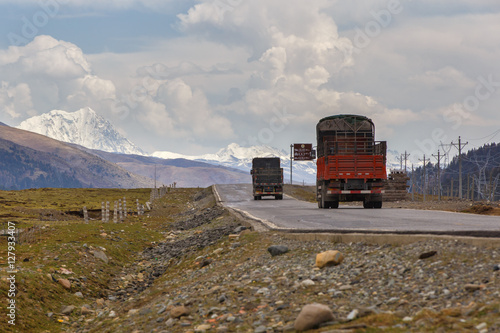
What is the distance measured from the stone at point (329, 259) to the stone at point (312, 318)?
3.15 metres

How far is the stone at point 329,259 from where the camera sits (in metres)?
10.2

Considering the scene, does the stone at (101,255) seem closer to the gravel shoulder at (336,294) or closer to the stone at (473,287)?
the gravel shoulder at (336,294)

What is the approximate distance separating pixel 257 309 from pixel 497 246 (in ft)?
14.4

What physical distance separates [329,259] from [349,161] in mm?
18873

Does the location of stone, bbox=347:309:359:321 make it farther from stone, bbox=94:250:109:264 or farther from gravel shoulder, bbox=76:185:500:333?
stone, bbox=94:250:109:264

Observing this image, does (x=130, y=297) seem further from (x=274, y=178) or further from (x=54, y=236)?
(x=274, y=178)

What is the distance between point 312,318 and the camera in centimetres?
696

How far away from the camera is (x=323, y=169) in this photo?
29688 mm

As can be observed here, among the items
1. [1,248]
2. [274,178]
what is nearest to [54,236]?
[1,248]

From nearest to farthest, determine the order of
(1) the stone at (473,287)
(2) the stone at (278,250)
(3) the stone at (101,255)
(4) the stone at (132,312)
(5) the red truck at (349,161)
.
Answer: (1) the stone at (473,287) → (4) the stone at (132,312) → (2) the stone at (278,250) → (3) the stone at (101,255) → (5) the red truck at (349,161)

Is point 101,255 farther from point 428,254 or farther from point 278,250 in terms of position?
point 428,254

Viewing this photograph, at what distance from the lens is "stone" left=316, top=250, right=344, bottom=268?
10195 millimetres

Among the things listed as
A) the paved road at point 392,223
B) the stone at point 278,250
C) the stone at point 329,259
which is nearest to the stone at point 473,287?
the stone at point 329,259

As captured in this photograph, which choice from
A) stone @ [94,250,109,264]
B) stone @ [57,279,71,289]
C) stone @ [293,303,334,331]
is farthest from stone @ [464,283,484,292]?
stone @ [94,250,109,264]
